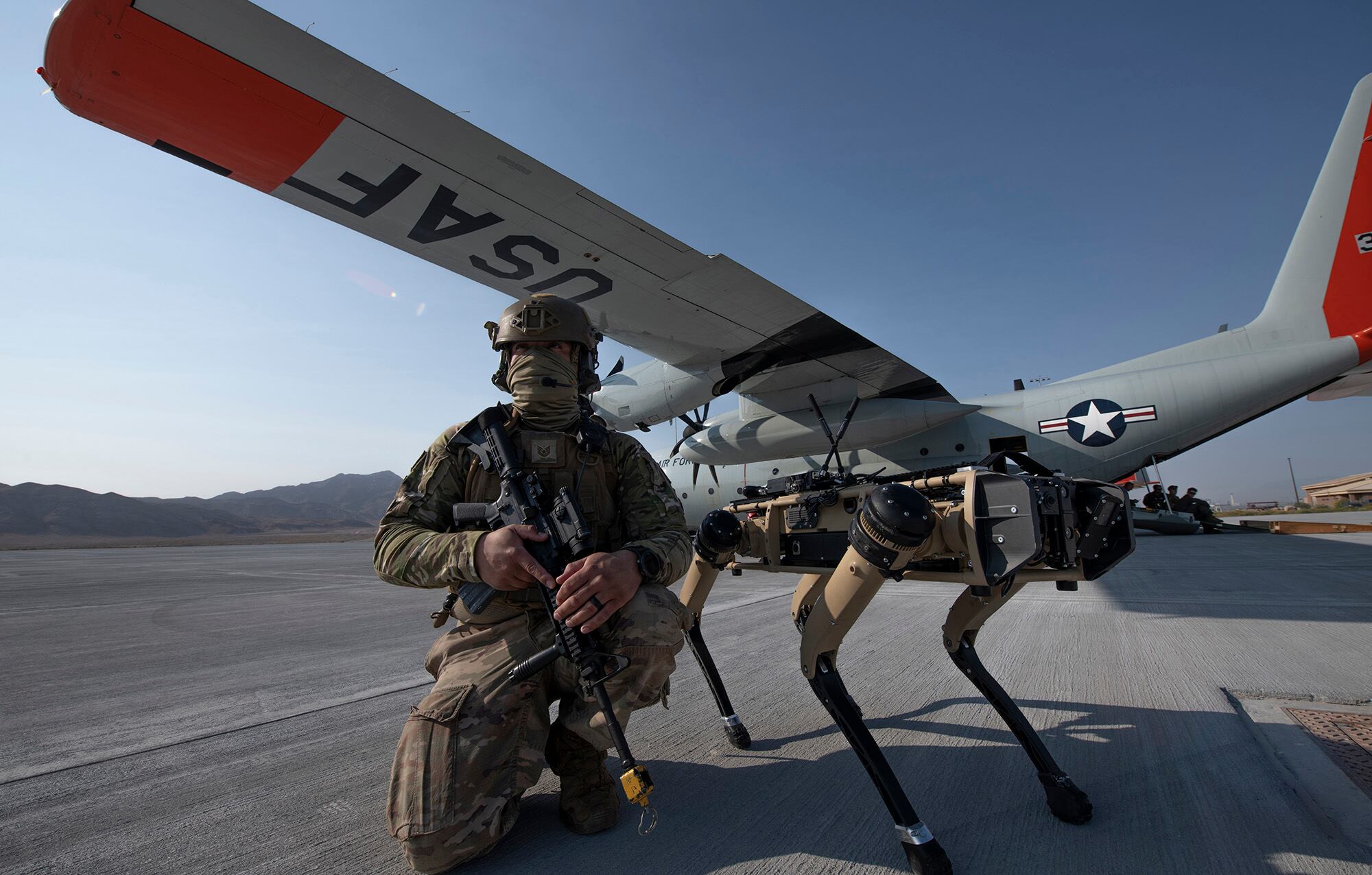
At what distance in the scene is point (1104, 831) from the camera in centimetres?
189

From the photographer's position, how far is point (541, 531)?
202cm

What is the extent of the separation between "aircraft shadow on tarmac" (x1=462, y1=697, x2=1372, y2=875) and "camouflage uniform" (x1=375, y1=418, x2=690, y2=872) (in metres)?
0.21

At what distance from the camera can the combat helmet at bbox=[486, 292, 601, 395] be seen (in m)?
2.43

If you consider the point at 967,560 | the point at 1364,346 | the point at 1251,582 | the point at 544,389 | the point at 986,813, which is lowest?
the point at 986,813

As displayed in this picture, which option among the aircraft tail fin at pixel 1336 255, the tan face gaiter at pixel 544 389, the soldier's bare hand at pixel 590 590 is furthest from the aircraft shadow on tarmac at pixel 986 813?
the aircraft tail fin at pixel 1336 255

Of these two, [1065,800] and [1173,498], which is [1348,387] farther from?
[1065,800]

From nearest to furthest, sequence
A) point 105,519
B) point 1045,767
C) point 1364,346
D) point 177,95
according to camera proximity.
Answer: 1. point 1045,767
2. point 177,95
3. point 1364,346
4. point 105,519

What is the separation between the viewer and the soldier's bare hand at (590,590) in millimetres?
1854

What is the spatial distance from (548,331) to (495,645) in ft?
4.21


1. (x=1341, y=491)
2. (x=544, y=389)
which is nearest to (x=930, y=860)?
(x=544, y=389)

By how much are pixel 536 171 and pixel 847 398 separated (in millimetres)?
6613

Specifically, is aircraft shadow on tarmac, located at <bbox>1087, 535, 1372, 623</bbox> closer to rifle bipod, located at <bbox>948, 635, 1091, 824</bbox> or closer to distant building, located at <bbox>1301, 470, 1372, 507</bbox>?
rifle bipod, located at <bbox>948, 635, 1091, 824</bbox>

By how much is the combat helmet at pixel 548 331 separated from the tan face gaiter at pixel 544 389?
8cm

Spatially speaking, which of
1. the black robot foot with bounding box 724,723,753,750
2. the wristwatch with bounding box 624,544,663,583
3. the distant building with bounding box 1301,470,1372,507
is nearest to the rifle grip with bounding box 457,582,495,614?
the wristwatch with bounding box 624,544,663,583
